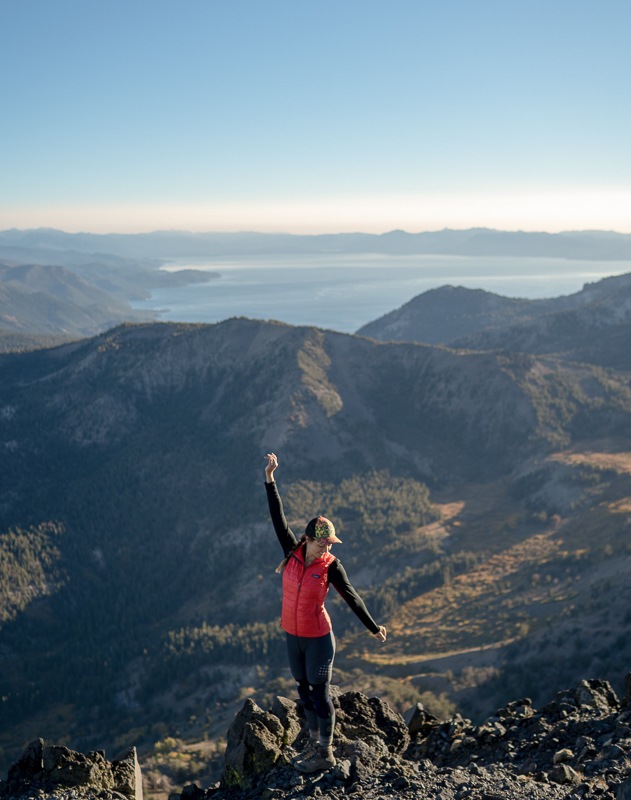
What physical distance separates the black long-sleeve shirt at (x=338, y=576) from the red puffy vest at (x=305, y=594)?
0.13m

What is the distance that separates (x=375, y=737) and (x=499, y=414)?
95.7 meters

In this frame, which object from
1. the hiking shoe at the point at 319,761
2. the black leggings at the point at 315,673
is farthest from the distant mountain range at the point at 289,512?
the black leggings at the point at 315,673

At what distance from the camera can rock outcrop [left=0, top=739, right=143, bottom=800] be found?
969cm

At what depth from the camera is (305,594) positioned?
27.6 ft

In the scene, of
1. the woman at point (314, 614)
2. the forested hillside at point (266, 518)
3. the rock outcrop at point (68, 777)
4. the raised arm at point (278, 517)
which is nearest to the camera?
the woman at point (314, 614)

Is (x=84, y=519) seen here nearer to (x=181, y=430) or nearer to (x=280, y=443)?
(x=181, y=430)

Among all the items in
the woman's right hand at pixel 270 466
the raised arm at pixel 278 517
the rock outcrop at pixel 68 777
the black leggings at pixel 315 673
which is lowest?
the rock outcrop at pixel 68 777

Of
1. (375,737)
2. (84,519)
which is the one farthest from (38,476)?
(375,737)

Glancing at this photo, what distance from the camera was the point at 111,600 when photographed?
76875 millimetres

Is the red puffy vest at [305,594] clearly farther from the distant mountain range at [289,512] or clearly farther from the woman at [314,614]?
the distant mountain range at [289,512]

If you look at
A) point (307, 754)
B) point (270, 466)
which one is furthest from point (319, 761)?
point (270, 466)

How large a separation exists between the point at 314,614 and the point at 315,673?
997 mm

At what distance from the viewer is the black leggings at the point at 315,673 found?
8680 millimetres

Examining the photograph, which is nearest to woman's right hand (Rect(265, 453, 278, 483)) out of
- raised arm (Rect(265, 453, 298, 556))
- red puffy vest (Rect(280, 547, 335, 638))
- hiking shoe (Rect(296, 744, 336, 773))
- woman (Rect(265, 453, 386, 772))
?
raised arm (Rect(265, 453, 298, 556))
